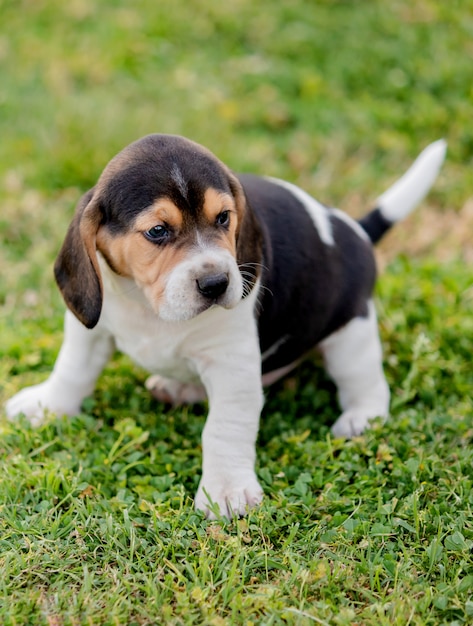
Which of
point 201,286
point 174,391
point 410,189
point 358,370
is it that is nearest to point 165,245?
point 201,286

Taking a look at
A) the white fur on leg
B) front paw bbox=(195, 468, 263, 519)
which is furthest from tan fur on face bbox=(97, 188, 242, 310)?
front paw bbox=(195, 468, 263, 519)

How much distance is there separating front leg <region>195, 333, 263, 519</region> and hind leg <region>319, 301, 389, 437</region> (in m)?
0.89

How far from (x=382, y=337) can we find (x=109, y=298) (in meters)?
2.18

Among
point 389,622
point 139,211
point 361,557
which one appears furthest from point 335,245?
point 389,622

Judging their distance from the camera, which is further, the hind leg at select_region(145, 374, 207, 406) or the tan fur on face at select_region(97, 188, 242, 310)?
the hind leg at select_region(145, 374, 207, 406)

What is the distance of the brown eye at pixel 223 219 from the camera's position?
12.4 feet

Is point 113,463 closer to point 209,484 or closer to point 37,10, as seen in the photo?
point 209,484

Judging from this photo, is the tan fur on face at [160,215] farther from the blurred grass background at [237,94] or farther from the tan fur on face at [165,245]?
the blurred grass background at [237,94]

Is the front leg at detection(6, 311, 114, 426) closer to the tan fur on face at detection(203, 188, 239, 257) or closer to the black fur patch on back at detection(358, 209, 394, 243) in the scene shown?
the tan fur on face at detection(203, 188, 239, 257)

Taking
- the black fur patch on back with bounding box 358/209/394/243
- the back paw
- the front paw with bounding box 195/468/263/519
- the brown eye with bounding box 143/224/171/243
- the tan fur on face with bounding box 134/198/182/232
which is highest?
the tan fur on face with bounding box 134/198/182/232

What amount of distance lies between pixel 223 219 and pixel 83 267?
0.68 metres

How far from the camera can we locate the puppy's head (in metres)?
3.62

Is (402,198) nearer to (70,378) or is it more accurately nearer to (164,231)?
(164,231)

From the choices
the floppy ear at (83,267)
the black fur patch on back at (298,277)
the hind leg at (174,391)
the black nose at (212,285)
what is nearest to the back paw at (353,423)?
the black fur patch on back at (298,277)
